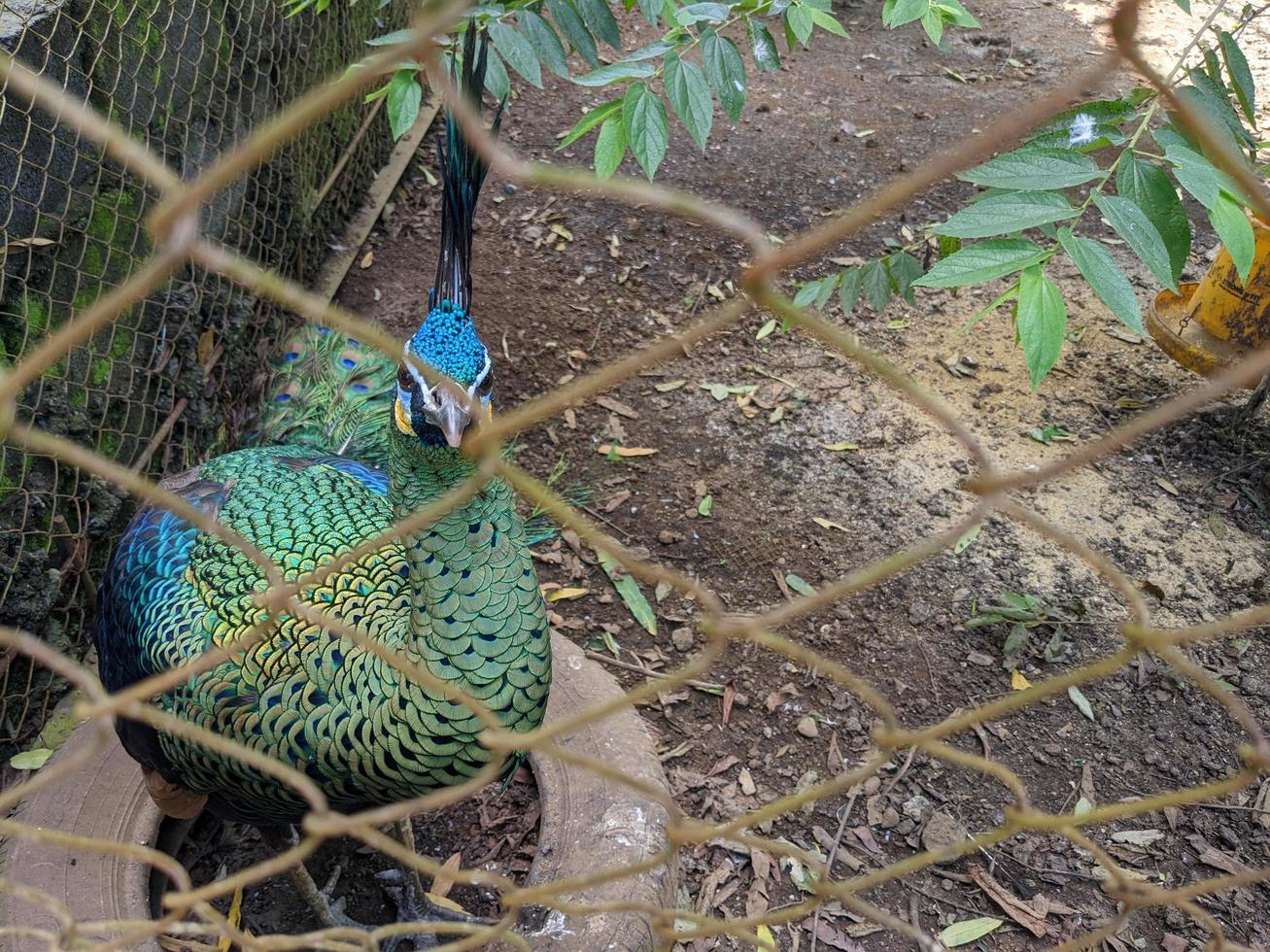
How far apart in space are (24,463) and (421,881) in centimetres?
156

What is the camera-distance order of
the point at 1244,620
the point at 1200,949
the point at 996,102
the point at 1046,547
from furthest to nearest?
1. the point at 996,102
2. the point at 1046,547
3. the point at 1200,949
4. the point at 1244,620

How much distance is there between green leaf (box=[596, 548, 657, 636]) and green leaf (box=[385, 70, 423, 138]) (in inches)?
66.0

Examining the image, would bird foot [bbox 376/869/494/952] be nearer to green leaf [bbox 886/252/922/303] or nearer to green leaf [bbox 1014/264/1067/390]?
green leaf [bbox 1014/264/1067/390]

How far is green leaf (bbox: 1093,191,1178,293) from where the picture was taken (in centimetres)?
149

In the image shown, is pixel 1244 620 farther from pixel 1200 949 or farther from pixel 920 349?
pixel 920 349

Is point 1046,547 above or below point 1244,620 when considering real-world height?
below

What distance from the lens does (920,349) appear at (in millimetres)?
4211

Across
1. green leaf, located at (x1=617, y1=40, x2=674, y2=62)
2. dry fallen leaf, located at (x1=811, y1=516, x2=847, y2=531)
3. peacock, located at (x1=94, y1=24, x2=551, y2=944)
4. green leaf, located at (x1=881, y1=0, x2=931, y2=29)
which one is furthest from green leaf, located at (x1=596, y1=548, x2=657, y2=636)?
green leaf, located at (x1=881, y1=0, x2=931, y2=29)

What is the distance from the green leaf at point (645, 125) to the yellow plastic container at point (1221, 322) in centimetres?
255

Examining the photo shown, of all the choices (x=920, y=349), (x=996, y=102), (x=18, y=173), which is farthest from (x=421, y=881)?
(x=996, y=102)

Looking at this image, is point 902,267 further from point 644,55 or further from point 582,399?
point 582,399

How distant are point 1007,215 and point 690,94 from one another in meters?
0.69

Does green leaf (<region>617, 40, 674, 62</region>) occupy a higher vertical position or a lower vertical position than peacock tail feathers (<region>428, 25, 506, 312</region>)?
higher

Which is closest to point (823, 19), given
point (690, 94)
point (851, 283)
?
point (690, 94)
